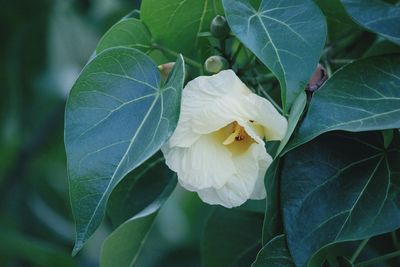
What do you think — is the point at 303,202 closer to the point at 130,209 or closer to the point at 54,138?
the point at 130,209

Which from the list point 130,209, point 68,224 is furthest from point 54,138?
point 130,209

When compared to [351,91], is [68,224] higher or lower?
lower

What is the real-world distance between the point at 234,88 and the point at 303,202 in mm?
98

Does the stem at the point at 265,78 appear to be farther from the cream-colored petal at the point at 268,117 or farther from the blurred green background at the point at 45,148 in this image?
the blurred green background at the point at 45,148

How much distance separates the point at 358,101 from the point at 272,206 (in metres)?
0.10

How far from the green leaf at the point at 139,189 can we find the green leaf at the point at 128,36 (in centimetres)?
10

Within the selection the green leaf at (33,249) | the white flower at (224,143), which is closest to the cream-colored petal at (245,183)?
the white flower at (224,143)

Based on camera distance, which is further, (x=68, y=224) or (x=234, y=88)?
(x=68, y=224)

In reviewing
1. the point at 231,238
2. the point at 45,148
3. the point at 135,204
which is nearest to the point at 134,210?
the point at 135,204

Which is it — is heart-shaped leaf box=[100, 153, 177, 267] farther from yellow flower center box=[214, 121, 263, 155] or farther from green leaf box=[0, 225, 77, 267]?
green leaf box=[0, 225, 77, 267]

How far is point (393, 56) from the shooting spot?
2.24 ft

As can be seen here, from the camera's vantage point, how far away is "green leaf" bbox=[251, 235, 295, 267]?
25.1 inches

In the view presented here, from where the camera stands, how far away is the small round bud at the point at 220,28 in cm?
69

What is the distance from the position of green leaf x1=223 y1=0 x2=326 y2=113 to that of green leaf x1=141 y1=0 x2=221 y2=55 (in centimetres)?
6
